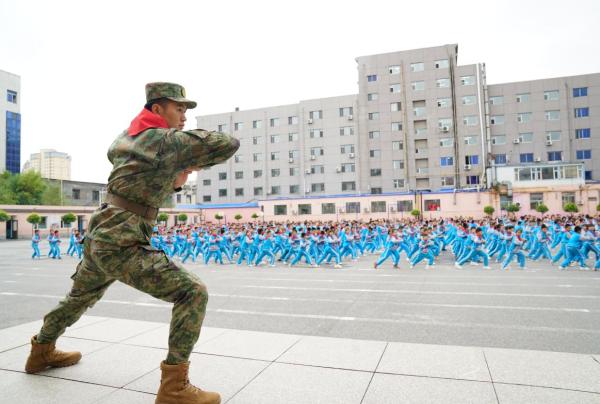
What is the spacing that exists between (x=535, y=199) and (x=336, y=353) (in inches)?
1758

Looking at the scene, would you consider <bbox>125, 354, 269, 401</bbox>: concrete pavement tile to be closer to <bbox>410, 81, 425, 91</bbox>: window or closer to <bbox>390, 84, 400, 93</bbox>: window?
<bbox>390, 84, 400, 93</bbox>: window

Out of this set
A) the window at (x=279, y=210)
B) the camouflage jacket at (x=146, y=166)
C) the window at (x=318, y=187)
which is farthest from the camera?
the window at (x=318, y=187)

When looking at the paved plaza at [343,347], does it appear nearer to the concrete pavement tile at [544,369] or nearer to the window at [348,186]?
the concrete pavement tile at [544,369]

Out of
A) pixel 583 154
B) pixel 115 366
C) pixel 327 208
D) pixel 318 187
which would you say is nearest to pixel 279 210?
pixel 327 208

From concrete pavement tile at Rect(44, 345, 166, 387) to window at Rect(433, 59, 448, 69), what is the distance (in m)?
52.4

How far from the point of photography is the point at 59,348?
165 inches

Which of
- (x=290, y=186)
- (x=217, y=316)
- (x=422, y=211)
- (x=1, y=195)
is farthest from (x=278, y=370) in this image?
(x=1, y=195)

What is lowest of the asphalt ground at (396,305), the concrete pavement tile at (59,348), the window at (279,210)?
the asphalt ground at (396,305)

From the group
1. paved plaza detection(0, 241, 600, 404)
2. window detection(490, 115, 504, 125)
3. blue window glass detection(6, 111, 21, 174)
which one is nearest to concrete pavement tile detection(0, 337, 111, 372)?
paved plaza detection(0, 241, 600, 404)

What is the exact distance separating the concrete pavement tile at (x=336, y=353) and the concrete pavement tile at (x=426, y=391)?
1.17 ft

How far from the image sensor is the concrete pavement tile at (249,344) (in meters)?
4.05

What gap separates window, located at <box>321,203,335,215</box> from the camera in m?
47.3

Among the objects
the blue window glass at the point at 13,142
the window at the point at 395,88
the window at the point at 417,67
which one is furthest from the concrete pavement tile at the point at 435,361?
the blue window glass at the point at 13,142

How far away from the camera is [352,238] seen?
16891 millimetres
